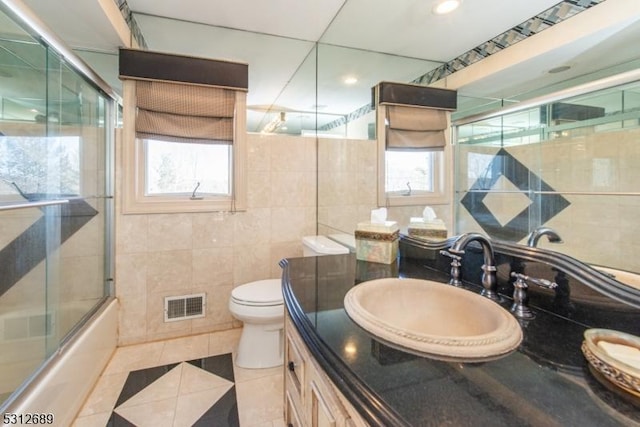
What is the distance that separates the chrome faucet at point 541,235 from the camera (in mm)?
829

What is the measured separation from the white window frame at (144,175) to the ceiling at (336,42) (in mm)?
197

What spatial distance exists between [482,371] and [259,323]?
1505mm

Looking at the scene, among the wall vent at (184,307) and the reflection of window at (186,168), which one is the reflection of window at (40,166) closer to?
the reflection of window at (186,168)

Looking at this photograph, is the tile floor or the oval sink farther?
the tile floor

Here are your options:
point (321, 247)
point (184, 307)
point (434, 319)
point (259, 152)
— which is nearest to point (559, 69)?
point (434, 319)

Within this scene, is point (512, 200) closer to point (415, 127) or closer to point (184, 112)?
point (415, 127)

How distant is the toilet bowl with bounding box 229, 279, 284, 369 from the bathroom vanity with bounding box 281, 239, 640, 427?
0.75 m

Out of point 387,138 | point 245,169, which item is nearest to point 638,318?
point 387,138

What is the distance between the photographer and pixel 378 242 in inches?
56.3

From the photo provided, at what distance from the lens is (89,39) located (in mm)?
1844

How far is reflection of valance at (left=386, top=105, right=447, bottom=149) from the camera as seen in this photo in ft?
4.00

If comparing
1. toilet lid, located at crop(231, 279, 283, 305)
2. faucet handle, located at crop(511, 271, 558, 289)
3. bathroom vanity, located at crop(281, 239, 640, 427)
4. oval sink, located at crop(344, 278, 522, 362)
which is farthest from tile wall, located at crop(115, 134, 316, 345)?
faucet handle, located at crop(511, 271, 558, 289)

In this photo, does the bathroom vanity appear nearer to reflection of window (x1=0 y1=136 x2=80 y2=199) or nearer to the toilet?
the toilet

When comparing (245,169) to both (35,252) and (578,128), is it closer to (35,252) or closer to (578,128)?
(35,252)
